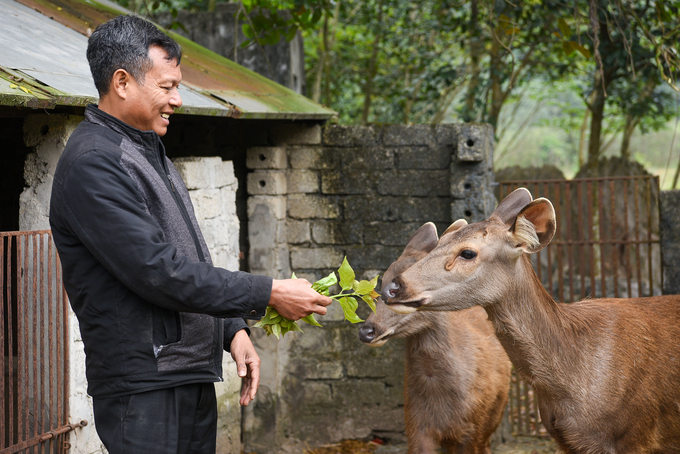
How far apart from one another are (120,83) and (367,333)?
8.55ft

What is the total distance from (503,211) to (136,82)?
7.13 ft

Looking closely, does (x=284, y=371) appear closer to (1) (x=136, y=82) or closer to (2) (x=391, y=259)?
(2) (x=391, y=259)

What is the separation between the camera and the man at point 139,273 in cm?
235

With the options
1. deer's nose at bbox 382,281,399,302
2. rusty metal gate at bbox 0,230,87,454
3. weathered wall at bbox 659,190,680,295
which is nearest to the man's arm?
deer's nose at bbox 382,281,399,302

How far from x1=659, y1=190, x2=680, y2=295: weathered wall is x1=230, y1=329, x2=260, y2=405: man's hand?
4.71 meters

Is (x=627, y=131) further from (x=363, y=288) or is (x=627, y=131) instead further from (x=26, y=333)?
(x=26, y=333)

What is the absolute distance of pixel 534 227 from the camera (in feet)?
11.7

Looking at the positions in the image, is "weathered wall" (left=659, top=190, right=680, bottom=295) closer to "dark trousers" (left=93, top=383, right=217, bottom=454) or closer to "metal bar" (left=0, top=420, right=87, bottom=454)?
"dark trousers" (left=93, top=383, right=217, bottom=454)

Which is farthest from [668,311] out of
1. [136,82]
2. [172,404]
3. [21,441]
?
[21,441]

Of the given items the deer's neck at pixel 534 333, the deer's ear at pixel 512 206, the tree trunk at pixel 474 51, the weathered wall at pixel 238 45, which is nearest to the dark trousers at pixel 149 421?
the deer's neck at pixel 534 333

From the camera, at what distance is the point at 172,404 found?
260cm

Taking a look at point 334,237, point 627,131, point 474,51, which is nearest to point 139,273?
point 334,237

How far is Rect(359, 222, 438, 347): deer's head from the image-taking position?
4.60 meters

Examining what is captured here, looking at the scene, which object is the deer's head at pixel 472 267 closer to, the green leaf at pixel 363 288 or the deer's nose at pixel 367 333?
the green leaf at pixel 363 288
